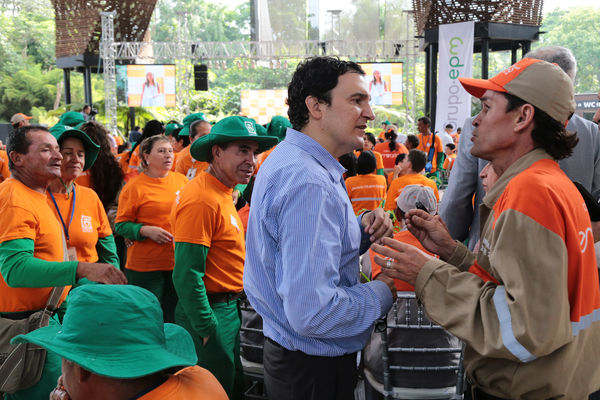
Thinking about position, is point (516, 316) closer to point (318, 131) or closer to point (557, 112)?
point (557, 112)

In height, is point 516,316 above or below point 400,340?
above

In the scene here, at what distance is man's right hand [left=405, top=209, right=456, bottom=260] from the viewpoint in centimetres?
208

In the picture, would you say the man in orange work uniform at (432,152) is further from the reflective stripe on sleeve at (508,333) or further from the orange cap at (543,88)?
the reflective stripe on sleeve at (508,333)

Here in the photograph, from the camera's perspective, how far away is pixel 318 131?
1936mm

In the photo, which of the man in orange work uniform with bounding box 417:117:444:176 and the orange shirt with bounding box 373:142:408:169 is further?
the man in orange work uniform with bounding box 417:117:444:176

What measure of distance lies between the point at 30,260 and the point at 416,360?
185 centimetres

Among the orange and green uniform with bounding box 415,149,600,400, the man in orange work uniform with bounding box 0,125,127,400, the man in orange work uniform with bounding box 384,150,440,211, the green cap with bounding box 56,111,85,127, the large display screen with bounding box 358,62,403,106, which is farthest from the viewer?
the large display screen with bounding box 358,62,403,106

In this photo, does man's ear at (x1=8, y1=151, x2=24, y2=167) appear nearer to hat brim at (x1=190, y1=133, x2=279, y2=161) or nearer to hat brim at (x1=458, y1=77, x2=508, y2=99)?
hat brim at (x1=190, y1=133, x2=279, y2=161)

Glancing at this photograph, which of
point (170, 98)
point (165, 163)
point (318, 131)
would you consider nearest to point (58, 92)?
point (170, 98)

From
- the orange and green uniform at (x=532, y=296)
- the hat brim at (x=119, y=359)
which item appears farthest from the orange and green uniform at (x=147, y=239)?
the orange and green uniform at (x=532, y=296)

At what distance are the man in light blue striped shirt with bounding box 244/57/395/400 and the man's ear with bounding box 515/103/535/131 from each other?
1.59 feet

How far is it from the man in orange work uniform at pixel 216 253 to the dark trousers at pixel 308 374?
924 millimetres

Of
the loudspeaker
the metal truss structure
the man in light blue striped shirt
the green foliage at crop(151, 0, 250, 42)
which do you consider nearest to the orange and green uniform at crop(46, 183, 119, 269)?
the man in light blue striped shirt

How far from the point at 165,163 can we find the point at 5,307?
1.94 metres
